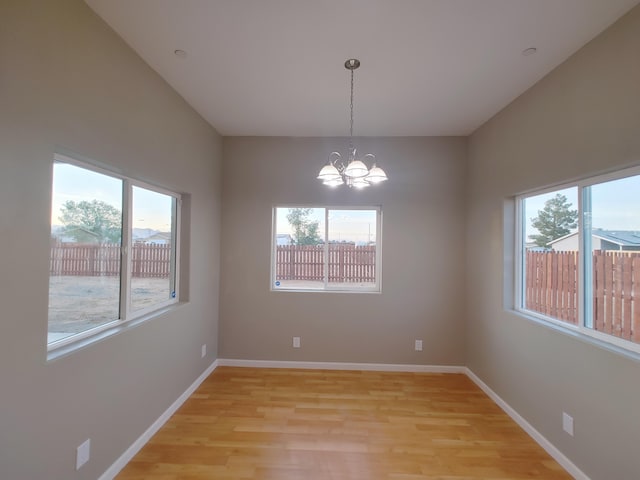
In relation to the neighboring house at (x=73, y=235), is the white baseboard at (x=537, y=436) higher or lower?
lower

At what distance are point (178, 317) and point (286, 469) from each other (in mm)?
1562

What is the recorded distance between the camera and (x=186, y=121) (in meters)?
2.76

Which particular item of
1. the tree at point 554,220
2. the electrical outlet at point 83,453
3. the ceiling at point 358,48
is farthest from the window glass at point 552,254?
the electrical outlet at point 83,453

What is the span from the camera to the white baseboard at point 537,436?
1919mm

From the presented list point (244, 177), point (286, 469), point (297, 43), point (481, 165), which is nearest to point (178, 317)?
point (286, 469)

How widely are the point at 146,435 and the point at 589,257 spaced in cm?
351

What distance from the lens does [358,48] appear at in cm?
196

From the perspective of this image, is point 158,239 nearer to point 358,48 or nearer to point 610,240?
point 358,48

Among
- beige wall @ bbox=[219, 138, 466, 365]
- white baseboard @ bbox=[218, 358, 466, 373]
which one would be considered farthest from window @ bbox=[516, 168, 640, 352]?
white baseboard @ bbox=[218, 358, 466, 373]

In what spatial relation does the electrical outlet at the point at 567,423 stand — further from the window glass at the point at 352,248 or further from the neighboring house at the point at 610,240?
the window glass at the point at 352,248

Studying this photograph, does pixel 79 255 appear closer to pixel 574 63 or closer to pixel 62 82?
pixel 62 82

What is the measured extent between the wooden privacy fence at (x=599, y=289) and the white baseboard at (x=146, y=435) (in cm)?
333

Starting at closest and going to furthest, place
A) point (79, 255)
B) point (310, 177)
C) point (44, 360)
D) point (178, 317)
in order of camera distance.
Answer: point (44, 360), point (79, 255), point (178, 317), point (310, 177)

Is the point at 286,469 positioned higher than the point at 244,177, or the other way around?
the point at 244,177
